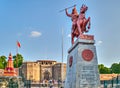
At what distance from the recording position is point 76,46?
14.1 metres

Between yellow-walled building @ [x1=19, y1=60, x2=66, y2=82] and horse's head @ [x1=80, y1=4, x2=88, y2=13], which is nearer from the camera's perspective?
horse's head @ [x1=80, y1=4, x2=88, y2=13]

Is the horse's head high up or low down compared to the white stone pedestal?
up

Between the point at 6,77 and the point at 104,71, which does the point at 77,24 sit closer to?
the point at 6,77

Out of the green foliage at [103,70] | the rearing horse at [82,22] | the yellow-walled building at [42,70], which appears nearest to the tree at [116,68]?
the green foliage at [103,70]

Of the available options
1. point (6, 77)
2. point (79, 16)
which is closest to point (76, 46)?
point (79, 16)

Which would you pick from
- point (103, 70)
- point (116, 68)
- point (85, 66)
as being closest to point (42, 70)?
point (103, 70)

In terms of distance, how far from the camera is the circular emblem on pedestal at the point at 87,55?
1332 cm

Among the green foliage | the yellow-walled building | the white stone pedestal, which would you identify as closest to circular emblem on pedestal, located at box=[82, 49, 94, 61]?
the white stone pedestal

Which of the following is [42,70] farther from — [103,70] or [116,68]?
[116,68]

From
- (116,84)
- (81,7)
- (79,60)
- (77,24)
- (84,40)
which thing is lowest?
(116,84)

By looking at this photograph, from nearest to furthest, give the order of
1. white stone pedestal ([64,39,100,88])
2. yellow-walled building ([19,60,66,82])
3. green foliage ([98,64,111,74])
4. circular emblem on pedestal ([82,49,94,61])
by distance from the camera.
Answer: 1. white stone pedestal ([64,39,100,88])
2. circular emblem on pedestal ([82,49,94,61])
3. yellow-walled building ([19,60,66,82])
4. green foliage ([98,64,111,74])

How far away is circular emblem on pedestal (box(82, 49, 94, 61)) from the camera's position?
1332 centimetres

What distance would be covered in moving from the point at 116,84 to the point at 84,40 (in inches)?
116

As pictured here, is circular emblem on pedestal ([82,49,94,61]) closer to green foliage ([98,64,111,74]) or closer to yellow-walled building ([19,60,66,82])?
yellow-walled building ([19,60,66,82])
